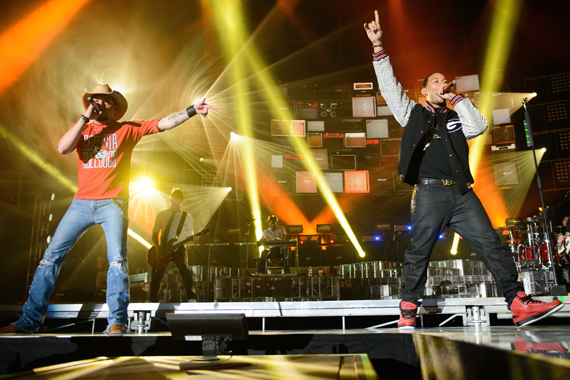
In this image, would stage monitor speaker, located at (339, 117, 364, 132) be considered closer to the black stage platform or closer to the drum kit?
the drum kit

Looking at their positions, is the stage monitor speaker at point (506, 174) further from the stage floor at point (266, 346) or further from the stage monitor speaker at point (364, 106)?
the stage floor at point (266, 346)

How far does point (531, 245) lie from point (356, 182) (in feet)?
18.1

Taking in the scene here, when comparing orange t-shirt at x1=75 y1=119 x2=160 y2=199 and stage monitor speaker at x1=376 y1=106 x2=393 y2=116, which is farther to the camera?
stage monitor speaker at x1=376 y1=106 x2=393 y2=116

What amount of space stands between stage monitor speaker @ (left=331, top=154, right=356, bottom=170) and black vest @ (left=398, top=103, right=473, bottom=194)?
9410mm

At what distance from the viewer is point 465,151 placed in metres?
2.71

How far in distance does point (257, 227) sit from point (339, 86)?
5.22 metres

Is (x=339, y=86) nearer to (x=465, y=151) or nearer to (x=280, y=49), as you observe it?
(x=280, y=49)

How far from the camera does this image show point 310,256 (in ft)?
35.4

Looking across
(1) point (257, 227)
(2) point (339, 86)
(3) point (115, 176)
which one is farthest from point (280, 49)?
(3) point (115, 176)

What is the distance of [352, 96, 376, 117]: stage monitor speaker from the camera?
12.3 metres

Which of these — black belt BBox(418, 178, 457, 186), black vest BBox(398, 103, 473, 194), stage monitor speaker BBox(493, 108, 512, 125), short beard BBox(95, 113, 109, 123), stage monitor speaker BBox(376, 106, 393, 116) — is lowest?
black belt BBox(418, 178, 457, 186)

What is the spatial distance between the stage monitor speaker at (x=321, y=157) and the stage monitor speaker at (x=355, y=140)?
0.71 meters

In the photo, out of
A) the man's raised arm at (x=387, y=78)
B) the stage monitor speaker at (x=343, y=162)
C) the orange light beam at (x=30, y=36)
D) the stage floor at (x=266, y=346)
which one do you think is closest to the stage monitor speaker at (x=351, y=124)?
Answer: the stage monitor speaker at (x=343, y=162)

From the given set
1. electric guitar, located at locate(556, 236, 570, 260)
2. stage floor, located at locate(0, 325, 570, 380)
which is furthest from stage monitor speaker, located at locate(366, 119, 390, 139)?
stage floor, located at locate(0, 325, 570, 380)
